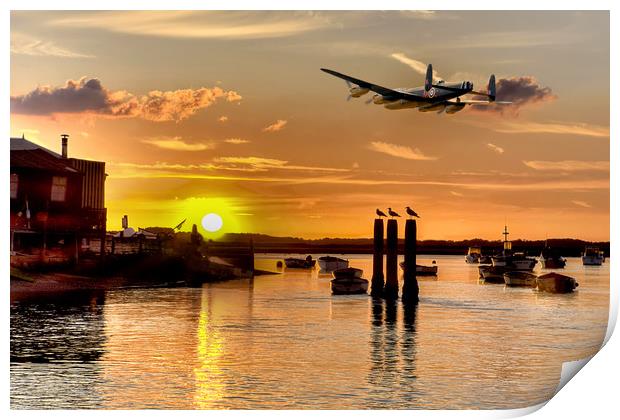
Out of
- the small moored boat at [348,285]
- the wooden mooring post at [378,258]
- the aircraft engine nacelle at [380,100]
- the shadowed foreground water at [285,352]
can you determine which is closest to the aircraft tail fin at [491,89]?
the aircraft engine nacelle at [380,100]

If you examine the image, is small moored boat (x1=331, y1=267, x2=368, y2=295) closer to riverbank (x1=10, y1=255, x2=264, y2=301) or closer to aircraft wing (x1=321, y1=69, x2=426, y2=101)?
riverbank (x1=10, y1=255, x2=264, y2=301)

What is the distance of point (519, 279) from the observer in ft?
307

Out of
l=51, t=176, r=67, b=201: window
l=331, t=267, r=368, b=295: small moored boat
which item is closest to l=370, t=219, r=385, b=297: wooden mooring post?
l=331, t=267, r=368, b=295: small moored boat

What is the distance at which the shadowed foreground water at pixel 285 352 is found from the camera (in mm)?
30109

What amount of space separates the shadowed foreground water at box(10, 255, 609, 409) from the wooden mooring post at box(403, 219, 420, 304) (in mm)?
1144

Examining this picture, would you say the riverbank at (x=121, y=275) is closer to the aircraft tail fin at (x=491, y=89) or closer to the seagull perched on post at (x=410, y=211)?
the seagull perched on post at (x=410, y=211)

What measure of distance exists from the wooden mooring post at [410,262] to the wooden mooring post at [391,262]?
42.6 inches

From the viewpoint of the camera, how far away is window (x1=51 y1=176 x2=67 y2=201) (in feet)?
179

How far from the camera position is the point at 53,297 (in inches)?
2185

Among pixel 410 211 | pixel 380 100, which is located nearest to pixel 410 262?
pixel 410 211

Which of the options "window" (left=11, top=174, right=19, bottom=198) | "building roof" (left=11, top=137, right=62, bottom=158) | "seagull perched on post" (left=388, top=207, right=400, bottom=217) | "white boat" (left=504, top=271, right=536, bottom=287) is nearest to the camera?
"building roof" (left=11, top=137, right=62, bottom=158)

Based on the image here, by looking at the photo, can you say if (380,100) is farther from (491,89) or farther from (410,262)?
(410,262)
